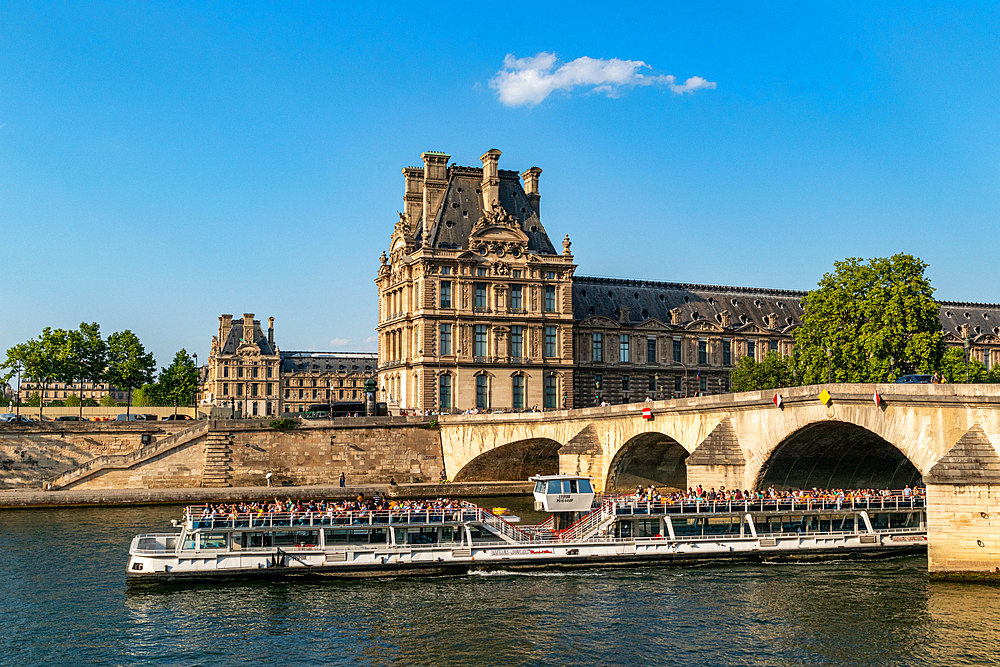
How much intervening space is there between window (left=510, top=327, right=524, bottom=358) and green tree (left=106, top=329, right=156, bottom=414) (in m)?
41.2

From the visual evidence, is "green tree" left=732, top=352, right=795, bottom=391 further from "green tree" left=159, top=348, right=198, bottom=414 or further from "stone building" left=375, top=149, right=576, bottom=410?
"green tree" left=159, top=348, right=198, bottom=414

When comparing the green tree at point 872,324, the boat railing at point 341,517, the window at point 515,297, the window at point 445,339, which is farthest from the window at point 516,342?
the boat railing at point 341,517

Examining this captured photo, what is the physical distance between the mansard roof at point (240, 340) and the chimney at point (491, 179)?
87962 millimetres

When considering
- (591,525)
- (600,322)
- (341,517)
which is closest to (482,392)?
(600,322)

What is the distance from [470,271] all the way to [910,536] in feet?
183

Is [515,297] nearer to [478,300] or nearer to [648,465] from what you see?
[478,300]

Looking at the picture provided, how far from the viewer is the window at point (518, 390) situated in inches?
3804

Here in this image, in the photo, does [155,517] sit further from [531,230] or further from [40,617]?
[531,230]

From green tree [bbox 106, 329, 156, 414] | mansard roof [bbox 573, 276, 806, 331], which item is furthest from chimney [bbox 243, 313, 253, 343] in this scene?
mansard roof [bbox 573, 276, 806, 331]

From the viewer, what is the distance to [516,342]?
319 feet

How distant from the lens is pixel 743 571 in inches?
1694

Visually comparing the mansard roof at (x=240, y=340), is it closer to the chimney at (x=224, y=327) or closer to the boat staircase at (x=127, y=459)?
the chimney at (x=224, y=327)

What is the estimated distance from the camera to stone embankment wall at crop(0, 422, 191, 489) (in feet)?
255

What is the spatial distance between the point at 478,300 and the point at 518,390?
980cm
